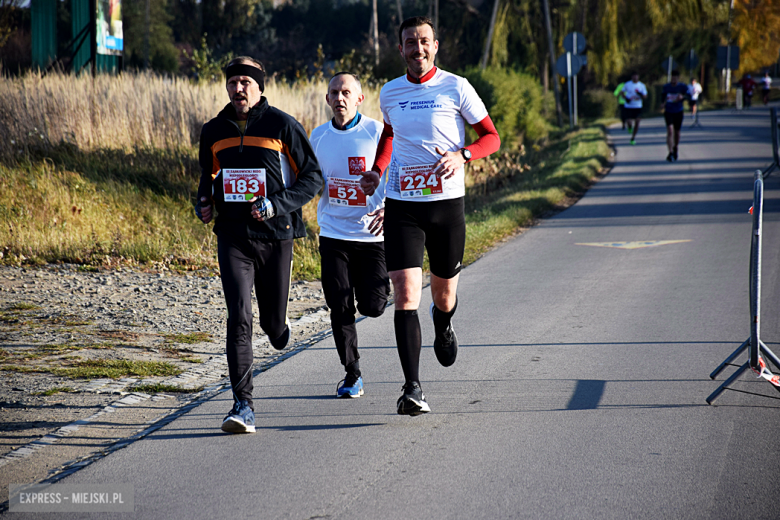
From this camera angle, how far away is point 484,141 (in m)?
4.87

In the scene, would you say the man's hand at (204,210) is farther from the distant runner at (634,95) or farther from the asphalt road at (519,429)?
the distant runner at (634,95)

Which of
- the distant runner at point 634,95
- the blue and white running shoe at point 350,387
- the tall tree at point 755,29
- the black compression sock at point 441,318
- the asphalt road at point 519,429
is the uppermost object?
the tall tree at point 755,29

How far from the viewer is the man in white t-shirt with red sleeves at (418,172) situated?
4695mm

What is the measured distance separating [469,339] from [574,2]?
36445mm

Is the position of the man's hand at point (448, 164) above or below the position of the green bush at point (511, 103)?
below

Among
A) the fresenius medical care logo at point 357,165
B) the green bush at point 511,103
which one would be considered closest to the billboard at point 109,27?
the green bush at point 511,103

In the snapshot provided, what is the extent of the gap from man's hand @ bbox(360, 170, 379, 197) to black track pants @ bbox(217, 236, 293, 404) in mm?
→ 564

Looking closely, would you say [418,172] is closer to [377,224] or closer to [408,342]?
[377,224]

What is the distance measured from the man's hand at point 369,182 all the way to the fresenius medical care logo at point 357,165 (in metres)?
0.37

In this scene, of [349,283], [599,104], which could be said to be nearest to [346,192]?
[349,283]

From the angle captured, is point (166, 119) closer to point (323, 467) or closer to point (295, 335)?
point (295, 335)

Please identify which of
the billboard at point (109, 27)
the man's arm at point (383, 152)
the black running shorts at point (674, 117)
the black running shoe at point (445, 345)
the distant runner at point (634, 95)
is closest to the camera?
the man's arm at point (383, 152)

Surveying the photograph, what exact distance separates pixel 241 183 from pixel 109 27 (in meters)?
16.2

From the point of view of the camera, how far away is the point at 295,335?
23.1 feet
